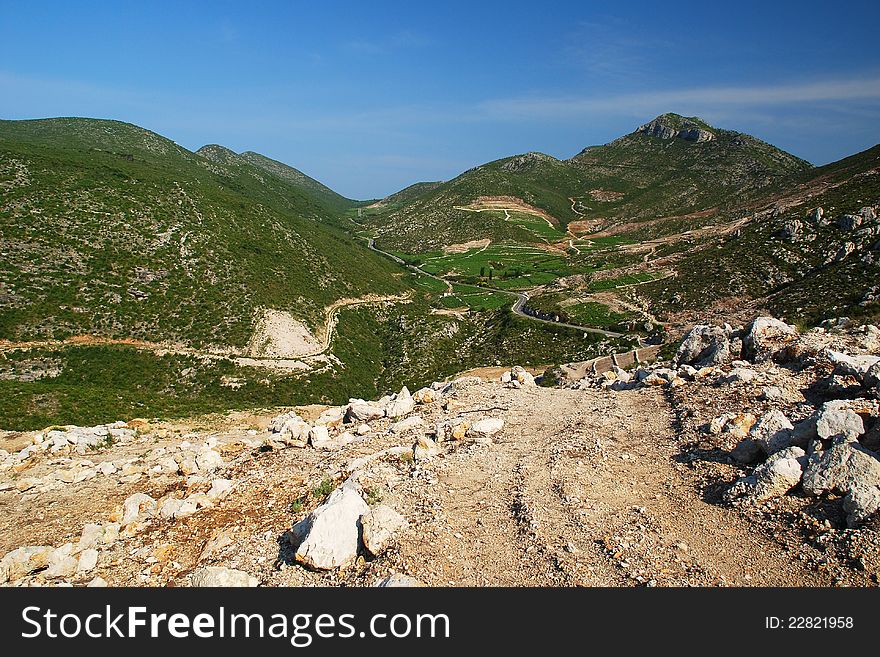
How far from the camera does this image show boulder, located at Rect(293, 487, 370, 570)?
881 cm

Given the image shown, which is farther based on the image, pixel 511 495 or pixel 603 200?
pixel 603 200

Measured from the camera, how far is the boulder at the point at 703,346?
20.9 m

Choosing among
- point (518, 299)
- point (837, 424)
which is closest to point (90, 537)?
point (837, 424)

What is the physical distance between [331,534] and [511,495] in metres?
4.28

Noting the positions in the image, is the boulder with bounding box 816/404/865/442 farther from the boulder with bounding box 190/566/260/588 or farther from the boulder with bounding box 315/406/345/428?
the boulder with bounding box 315/406/345/428

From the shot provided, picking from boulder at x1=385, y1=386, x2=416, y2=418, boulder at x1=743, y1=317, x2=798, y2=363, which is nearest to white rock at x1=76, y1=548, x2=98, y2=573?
boulder at x1=385, y1=386, x2=416, y2=418

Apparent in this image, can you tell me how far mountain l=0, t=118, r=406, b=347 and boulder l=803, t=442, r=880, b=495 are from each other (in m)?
48.0

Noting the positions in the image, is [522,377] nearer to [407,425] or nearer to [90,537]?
[407,425]

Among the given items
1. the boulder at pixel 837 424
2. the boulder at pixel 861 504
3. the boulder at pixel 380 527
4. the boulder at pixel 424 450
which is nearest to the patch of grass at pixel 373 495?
the boulder at pixel 380 527

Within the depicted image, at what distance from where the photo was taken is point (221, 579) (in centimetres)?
835

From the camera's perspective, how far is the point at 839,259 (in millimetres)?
61188

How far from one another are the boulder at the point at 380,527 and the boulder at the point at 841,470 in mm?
8160

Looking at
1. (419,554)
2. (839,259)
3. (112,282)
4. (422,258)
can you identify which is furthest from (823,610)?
(422,258)

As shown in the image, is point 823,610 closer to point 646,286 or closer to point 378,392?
point 378,392
